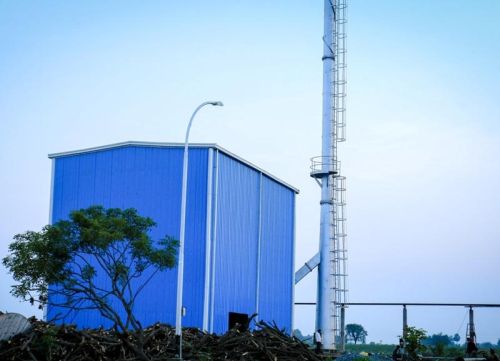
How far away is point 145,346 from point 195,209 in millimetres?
10985

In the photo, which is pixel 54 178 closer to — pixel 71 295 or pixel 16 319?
pixel 71 295

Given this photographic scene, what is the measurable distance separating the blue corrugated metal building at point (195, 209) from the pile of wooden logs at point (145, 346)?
6.68 meters

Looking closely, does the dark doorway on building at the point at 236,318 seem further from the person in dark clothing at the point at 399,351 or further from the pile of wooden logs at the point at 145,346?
the pile of wooden logs at the point at 145,346

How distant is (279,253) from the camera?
155 ft

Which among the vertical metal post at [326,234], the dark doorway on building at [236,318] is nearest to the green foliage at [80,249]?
the dark doorway on building at [236,318]

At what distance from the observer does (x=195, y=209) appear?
3834 centimetres

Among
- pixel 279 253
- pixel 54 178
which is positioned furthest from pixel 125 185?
pixel 279 253

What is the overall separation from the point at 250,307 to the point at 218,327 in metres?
4.76

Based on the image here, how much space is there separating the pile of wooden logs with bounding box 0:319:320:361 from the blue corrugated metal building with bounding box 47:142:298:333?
6681 millimetres

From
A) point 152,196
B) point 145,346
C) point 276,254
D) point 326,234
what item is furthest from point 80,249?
point 326,234

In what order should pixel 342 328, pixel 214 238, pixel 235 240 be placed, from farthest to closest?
pixel 342 328
pixel 235 240
pixel 214 238

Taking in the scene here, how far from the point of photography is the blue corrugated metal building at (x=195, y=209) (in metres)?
37.8

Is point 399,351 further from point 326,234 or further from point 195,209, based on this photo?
point 195,209

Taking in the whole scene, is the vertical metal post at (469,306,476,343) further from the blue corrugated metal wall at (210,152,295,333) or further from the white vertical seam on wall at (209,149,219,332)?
the white vertical seam on wall at (209,149,219,332)
